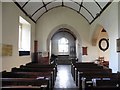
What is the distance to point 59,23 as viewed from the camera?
40.3ft

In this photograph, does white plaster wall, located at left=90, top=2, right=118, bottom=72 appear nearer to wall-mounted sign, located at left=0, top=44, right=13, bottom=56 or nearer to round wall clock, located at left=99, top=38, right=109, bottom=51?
wall-mounted sign, located at left=0, top=44, right=13, bottom=56

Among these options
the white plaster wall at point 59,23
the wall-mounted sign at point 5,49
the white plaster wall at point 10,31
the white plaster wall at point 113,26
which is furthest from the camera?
the white plaster wall at point 59,23

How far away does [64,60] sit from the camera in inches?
816

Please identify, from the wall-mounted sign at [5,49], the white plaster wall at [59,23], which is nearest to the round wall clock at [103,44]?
the white plaster wall at [59,23]

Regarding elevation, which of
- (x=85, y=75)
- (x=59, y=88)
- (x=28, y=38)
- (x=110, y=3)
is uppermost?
(x=110, y=3)

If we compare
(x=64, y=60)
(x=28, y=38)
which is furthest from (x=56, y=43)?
(x=28, y=38)

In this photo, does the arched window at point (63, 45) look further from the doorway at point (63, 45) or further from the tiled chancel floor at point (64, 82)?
the tiled chancel floor at point (64, 82)

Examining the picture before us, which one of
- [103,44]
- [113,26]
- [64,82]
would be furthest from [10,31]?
[103,44]

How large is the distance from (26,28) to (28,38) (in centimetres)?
50

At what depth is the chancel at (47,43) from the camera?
16.2 ft

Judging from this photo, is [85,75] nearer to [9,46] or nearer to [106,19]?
[9,46]

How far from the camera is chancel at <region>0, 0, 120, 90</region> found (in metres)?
4.95

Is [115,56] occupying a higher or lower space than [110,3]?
lower

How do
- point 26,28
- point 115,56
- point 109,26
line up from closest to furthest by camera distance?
point 115,56
point 109,26
point 26,28
